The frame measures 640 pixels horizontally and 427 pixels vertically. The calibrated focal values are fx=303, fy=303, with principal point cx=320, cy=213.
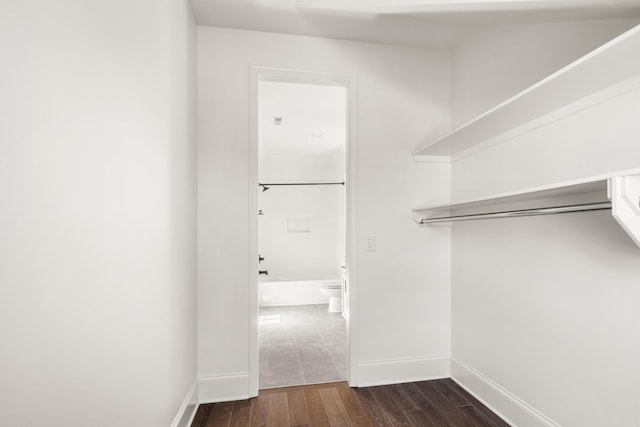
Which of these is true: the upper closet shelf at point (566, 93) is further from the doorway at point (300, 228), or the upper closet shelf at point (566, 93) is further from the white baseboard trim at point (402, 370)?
the white baseboard trim at point (402, 370)

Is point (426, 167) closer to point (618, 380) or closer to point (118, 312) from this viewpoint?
point (618, 380)

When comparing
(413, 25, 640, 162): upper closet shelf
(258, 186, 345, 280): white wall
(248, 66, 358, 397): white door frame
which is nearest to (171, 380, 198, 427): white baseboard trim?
(248, 66, 358, 397): white door frame

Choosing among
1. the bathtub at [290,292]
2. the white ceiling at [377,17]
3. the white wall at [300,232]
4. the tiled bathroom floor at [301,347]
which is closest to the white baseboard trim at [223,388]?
the tiled bathroom floor at [301,347]

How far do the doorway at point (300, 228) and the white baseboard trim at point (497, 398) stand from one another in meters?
0.84

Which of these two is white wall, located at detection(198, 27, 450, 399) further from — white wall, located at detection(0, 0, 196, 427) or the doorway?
white wall, located at detection(0, 0, 196, 427)

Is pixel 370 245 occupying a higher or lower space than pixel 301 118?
lower

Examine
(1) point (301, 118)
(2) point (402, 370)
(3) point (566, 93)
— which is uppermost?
A: (1) point (301, 118)

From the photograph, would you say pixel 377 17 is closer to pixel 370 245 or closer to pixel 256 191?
pixel 256 191

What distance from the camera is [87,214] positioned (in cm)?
86

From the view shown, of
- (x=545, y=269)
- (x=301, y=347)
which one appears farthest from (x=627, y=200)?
(x=301, y=347)

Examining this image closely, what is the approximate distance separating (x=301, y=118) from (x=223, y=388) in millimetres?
2982

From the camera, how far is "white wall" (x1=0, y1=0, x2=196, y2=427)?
62cm

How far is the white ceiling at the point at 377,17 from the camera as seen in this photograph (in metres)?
1.66

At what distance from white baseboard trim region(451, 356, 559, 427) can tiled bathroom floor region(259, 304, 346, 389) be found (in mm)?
880
